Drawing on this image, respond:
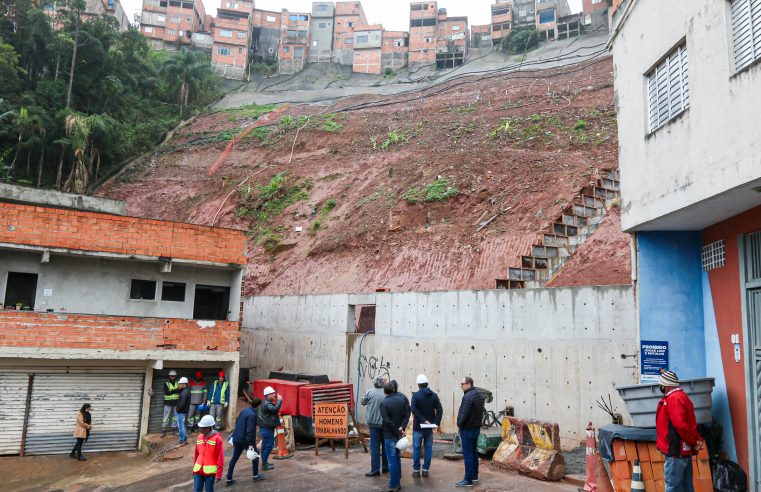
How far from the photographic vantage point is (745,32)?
642 centimetres

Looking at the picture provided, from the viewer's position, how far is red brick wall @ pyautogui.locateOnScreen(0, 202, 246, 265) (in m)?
14.2

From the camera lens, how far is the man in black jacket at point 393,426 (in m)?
8.16

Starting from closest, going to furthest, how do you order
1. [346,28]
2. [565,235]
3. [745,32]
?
[745,32] → [565,235] → [346,28]

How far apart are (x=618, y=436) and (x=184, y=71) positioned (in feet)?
159

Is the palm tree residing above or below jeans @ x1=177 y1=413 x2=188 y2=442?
above

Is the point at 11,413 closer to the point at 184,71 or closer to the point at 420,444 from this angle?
the point at 420,444

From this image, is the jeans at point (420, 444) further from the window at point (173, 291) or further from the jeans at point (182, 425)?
the window at point (173, 291)

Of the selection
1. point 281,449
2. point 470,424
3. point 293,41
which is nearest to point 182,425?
point 281,449

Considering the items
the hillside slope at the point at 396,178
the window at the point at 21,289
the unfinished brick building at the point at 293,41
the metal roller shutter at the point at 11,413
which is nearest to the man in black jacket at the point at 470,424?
the hillside slope at the point at 396,178

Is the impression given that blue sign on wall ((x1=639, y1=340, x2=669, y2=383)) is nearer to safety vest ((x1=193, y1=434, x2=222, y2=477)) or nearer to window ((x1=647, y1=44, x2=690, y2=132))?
window ((x1=647, y1=44, x2=690, y2=132))

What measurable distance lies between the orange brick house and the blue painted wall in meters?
11.2

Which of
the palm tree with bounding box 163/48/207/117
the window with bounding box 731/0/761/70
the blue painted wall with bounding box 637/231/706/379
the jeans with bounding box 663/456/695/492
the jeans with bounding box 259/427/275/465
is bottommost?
the jeans with bounding box 259/427/275/465

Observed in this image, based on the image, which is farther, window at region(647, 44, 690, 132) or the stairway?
the stairway

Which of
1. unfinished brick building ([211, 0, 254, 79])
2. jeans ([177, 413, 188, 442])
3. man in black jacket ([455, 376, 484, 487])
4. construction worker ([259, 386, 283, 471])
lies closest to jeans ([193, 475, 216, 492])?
construction worker ([259, 386, 283, 471])
